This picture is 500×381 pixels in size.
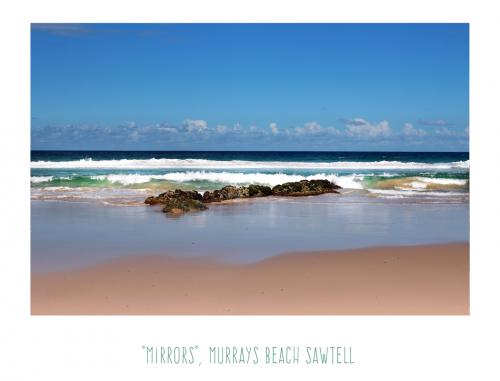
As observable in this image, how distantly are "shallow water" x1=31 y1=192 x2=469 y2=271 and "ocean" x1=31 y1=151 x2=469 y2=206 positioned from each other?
1.05 metres

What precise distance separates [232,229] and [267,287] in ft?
6.35

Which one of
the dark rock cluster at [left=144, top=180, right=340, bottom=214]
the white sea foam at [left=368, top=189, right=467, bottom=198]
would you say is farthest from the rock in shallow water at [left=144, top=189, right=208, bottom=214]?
the white sea foam at [left=368, top=189, right=467, bottom=198]

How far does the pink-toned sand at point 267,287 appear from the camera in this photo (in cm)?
432

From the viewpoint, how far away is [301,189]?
9625mm

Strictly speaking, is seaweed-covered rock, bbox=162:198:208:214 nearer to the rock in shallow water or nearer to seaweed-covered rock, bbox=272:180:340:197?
the rock in shallow water

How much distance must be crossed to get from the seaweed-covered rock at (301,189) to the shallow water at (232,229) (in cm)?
118

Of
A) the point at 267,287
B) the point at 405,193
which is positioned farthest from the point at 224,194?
the point at 267,287

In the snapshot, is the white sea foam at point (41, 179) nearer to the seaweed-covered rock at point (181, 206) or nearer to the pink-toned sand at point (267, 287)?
the seaweed-covered rock at point (181, 206)

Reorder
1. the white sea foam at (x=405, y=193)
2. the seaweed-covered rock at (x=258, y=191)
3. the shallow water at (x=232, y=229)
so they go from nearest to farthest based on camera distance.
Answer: the shallow water at (x=232, y=229), the white sea foam at (x=405, y=193), the seaweed-covered rock at (x=258, y=191)

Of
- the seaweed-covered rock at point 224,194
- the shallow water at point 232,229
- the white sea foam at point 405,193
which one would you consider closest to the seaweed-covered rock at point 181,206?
the shallow water at point 232,229

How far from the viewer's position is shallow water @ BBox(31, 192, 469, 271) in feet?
18.1

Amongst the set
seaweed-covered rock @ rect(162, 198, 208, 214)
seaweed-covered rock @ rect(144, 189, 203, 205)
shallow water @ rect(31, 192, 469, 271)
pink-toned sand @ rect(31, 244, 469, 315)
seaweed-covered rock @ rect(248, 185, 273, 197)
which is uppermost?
seaweed-covered rock @ rect(248, 185, 273, 197)
